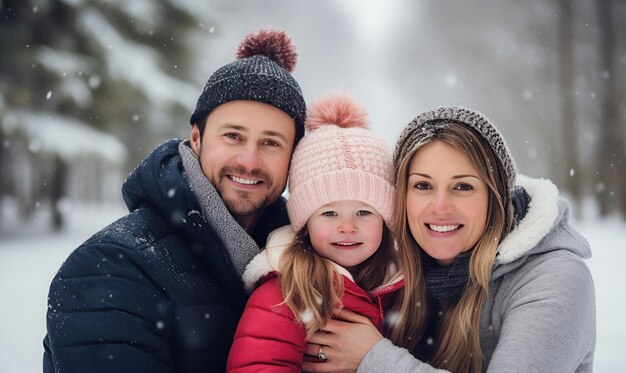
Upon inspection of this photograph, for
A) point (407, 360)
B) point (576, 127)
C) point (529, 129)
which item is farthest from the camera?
point (529, 129)

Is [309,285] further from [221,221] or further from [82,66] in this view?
[82,66]

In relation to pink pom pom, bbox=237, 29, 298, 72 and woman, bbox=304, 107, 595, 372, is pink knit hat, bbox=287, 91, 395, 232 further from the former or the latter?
pink pom pom, bbox=237, 29, 298, 72

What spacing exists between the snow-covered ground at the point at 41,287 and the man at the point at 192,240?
3732 millimetres

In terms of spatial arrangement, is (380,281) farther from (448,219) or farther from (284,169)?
(284,169)

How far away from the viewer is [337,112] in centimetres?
331

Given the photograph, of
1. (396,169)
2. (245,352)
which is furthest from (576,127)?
(245,352)

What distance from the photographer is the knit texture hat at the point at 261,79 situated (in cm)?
311

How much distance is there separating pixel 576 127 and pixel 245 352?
49.7 ft

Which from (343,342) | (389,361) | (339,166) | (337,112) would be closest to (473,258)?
(389,361)

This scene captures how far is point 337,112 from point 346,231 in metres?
0.81

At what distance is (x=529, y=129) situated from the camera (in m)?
17.7

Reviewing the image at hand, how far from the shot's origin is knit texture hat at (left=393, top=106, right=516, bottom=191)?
8.50ft

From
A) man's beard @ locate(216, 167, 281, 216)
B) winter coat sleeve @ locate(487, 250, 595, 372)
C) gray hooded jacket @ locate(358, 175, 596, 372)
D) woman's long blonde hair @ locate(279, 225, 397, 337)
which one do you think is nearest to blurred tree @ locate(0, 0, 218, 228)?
man's beard @ locate(216, 167, 281, 216)

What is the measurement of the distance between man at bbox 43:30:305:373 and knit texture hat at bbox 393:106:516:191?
0.85 metres
